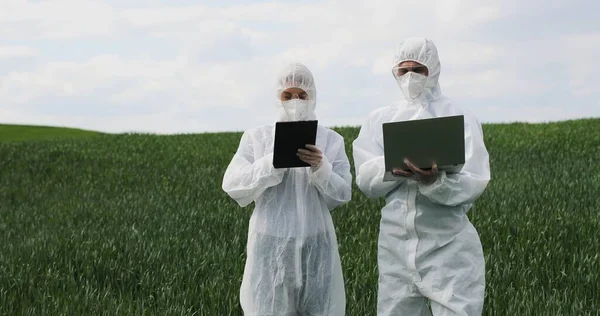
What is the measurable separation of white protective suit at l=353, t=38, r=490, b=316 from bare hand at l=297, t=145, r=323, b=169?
389 mm

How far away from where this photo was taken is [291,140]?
4008mm

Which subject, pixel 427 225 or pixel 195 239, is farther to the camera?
pixel 195 239

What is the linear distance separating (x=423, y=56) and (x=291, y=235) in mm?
1277

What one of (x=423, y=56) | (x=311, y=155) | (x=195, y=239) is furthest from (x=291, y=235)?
(x=195, y=239)

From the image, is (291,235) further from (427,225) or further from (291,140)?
(427,225)

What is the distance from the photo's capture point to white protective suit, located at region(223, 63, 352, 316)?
425 cm

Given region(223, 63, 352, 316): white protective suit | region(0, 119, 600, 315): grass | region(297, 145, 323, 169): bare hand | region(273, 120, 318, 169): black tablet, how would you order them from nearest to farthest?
region(273, 120, 318, 169): black tablet
region(297, 145, 323, 169): bare hand
region(223, 63, 352, 316): white protective suit
region(0, 119, 600, 315): grass

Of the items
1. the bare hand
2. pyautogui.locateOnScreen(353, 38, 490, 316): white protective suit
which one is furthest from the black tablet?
pyautogui.locateOnScreen(353, 38, 490, 316): white protective suit

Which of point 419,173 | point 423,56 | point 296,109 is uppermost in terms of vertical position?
point 423,56

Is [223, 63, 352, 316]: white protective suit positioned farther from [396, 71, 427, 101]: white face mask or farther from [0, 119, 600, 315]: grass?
[0, 119, 600, 315]: grass

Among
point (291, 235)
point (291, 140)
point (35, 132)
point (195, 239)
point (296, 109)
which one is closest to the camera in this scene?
point (291, 140)

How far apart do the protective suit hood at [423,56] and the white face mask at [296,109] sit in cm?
64

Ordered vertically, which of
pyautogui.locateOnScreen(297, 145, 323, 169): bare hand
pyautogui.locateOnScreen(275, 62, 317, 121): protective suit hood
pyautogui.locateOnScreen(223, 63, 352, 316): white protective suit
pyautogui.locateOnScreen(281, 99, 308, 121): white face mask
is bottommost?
pyautogui.locateOnScreen(223, 63, 352, 316): white protective suit

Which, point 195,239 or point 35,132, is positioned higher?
point 35,132
